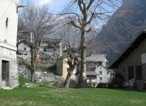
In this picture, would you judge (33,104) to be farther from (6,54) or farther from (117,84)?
(117,84)

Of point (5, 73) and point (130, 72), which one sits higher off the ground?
point (130, 72)

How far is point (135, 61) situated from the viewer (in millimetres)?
30156

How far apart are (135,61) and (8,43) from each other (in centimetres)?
1279

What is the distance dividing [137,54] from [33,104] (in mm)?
19298

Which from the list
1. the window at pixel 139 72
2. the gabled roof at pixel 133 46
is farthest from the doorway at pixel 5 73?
the window at pixel 139 72

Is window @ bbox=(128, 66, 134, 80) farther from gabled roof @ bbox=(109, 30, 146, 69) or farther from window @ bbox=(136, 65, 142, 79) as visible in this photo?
gabled roof @ bbox=(109, 30, 146, 69)

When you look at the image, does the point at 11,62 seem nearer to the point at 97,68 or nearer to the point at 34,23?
the point at 34,23

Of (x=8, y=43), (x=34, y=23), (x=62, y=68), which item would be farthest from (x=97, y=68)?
(x=8, y=43)

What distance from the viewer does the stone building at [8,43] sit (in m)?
23.5

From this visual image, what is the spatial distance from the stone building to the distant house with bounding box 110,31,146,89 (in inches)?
445

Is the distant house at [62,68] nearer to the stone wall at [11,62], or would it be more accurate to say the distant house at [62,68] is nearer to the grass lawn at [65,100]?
the stone wall at [11,62]

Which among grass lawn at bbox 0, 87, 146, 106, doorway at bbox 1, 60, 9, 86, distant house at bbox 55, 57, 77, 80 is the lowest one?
grass lawn at bbox 0, 87, 146, 106

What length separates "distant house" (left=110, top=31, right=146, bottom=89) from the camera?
2825 centimetres

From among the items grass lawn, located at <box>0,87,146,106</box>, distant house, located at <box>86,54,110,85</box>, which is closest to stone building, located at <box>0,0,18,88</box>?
grass lawn, located at <box>0,87,146,106</box>
